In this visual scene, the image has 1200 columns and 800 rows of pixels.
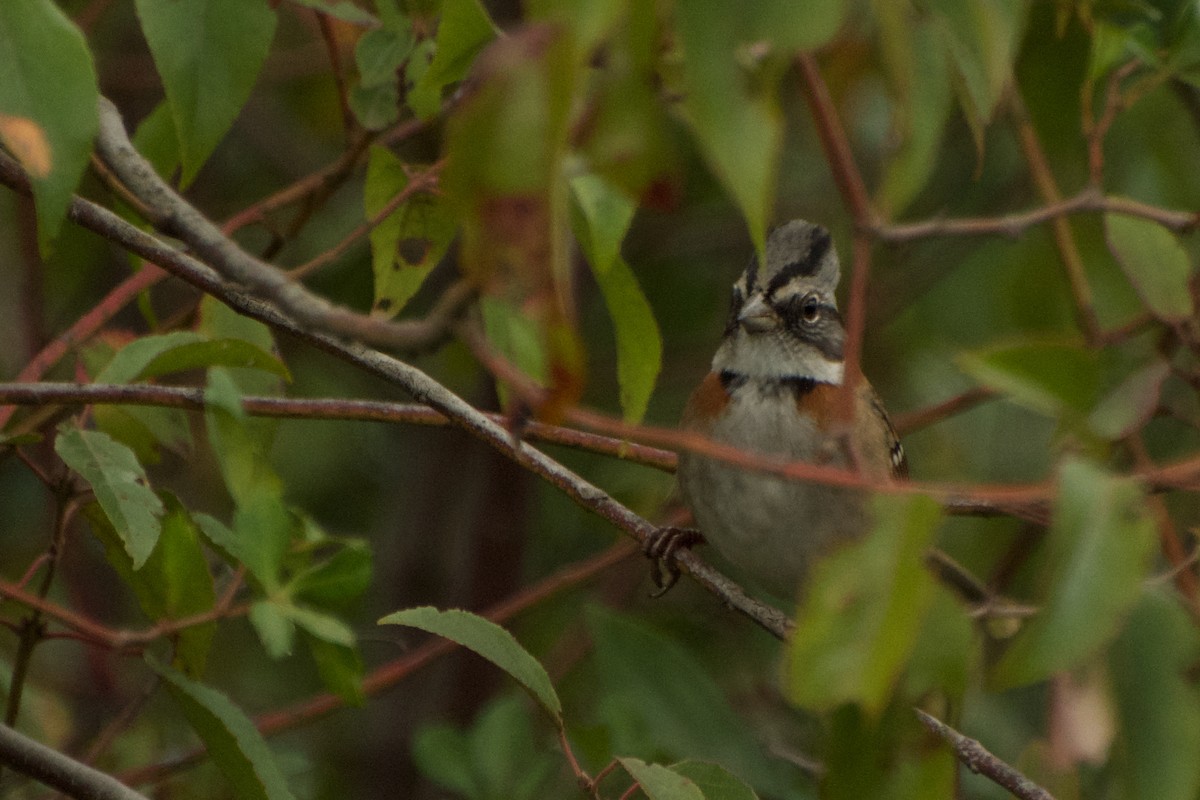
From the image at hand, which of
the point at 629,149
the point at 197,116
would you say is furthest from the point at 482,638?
the point at 629,149

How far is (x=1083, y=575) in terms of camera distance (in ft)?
3.74

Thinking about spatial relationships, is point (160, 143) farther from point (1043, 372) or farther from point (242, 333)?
point (1043, 372)

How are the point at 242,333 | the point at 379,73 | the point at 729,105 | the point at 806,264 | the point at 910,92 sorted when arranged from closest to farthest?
the point at 729,105 → the point at 910,92 → the point at 242,333 → the point at 379,73 → the point at 806,264

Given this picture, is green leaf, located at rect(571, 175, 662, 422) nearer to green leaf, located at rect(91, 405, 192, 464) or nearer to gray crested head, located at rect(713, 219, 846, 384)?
green leaf, located at rect(91, 405, 192, 464)

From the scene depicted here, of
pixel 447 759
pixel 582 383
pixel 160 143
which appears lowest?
pixel 447 759

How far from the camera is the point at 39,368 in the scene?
86.1 inches

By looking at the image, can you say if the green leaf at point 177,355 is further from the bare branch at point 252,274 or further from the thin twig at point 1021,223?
the thin twig at point 1021,223

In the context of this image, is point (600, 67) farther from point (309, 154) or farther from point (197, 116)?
point (309, 154)

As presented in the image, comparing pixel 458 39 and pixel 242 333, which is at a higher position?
pixel 458 39

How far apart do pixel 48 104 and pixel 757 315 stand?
6.25ft

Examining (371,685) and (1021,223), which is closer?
(1021,223)

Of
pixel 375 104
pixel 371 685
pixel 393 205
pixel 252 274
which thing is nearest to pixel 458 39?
pixel 393 205

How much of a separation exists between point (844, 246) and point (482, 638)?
2995mm

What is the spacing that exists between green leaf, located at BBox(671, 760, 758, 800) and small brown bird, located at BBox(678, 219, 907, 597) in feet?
3.36
